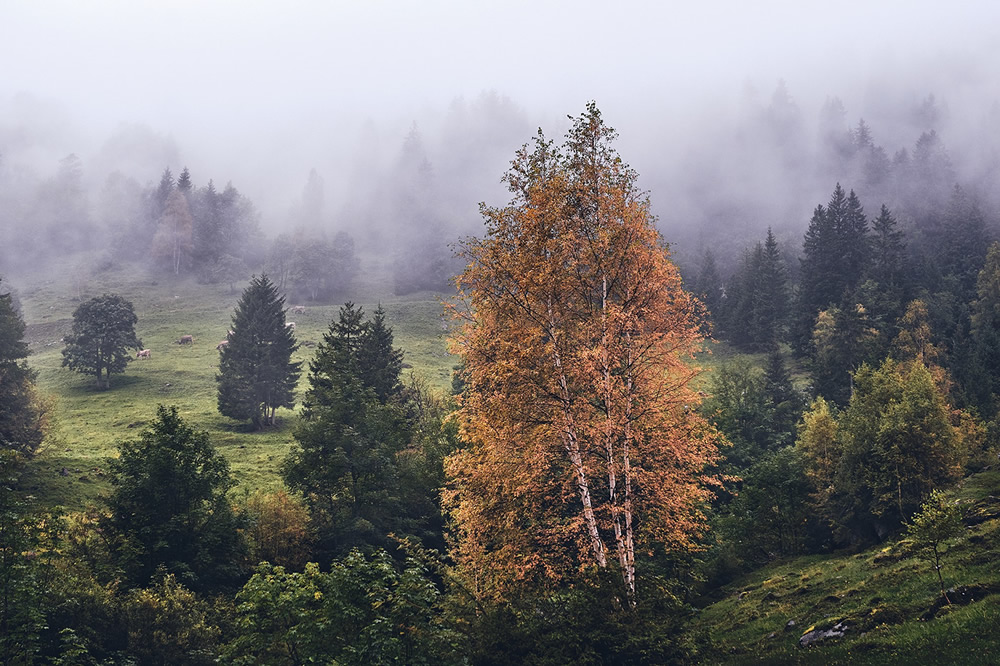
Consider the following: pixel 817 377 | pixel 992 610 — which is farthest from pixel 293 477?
pixel 817 377

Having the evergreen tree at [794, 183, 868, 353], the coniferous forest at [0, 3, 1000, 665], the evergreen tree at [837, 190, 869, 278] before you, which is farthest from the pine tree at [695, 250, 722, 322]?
the coniferous forest at [0, 3, 1000, 665]

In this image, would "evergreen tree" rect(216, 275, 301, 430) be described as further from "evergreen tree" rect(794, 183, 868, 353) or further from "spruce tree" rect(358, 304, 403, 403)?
"evergreen tree" rect(794, 183, 868, 353)

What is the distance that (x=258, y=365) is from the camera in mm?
82625

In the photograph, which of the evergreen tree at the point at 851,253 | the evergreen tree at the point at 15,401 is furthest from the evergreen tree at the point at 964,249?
the evergreen tree at the point at 15,401

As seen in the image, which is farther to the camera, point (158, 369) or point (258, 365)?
point (158, 369)

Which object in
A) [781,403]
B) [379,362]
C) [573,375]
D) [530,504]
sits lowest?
[781,403]

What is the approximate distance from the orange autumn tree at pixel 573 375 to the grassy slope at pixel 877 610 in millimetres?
4509

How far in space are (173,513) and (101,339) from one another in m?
75.7

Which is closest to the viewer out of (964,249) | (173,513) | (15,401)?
(173,513)

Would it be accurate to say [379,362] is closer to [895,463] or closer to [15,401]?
[15,401]

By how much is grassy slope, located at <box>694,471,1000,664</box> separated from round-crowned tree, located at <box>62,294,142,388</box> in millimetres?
96720

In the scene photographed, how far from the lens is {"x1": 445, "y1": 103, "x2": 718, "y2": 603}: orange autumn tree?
58.1 ft

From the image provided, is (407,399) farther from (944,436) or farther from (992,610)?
(992,610)

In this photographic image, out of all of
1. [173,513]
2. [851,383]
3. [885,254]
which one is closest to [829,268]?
[885,254]
